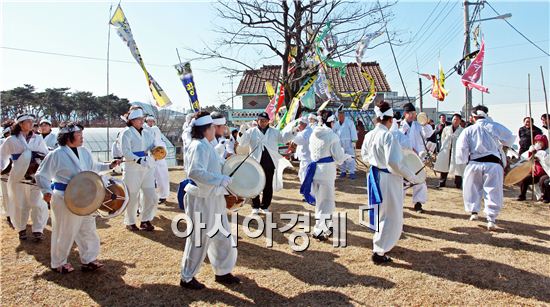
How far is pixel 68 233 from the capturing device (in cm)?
404

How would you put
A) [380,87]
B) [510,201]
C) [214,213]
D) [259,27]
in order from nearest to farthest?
[214,213] → [510,201] → [259,27] → [380,87]

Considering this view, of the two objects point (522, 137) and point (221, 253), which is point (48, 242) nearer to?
point (221, 253)

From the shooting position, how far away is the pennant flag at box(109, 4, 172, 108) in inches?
336

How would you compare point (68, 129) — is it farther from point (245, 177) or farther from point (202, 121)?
point (245, 177)

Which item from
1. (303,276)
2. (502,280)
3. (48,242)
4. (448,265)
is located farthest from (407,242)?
(48,242)

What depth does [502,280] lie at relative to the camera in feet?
13.0

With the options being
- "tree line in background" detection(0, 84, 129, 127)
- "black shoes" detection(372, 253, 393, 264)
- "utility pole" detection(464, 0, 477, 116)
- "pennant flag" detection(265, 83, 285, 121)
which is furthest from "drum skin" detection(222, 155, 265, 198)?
"tree line in background" detection(0, 84, 129, 127)

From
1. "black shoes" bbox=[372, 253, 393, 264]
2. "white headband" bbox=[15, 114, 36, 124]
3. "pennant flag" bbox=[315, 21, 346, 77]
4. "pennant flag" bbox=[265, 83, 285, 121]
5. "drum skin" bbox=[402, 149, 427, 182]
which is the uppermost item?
"pennant flag" bbox=[315, 21, 346, 77]

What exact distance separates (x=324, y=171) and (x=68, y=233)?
332cm

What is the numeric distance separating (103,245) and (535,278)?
547cm

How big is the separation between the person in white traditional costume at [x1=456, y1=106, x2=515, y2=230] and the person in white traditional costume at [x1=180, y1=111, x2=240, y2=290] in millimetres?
4087

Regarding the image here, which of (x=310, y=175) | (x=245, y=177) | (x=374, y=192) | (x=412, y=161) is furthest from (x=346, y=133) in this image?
(x=245, y=177)

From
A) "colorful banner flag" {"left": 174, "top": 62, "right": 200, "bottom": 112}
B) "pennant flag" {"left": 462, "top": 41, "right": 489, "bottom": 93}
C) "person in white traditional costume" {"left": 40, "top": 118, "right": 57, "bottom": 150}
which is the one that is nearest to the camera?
"person in white traditional costume" {"left": 40, "top": 118, "right": 57, "bottom": 150}

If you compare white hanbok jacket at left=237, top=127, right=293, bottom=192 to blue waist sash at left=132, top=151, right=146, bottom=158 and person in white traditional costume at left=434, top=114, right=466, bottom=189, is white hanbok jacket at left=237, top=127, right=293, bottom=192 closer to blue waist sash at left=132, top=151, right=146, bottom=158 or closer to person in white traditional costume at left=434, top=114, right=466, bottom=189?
blue waist sash at left=132, top=151, right=146, bottom=158
